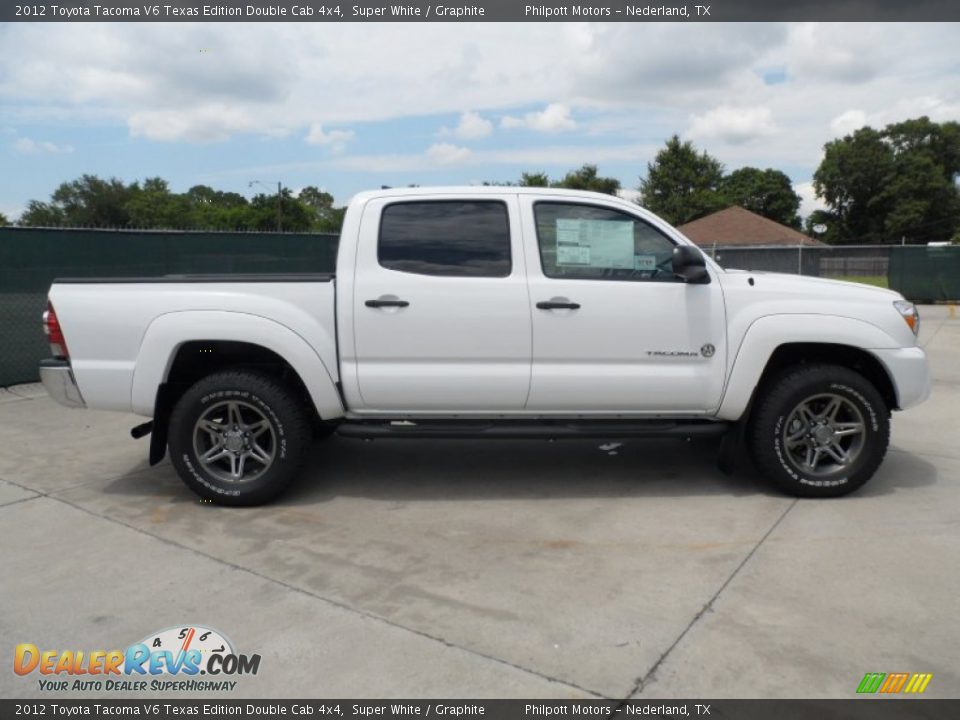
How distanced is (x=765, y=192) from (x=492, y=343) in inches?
3178

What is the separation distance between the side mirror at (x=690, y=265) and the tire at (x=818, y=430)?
851 mm

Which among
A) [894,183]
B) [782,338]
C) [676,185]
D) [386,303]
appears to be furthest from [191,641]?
[894,183]

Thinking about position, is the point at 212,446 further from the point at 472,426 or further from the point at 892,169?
the point at 892,169

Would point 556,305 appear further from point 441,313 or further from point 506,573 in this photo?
point 506,573

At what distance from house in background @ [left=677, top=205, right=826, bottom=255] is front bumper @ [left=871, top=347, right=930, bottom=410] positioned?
33878 millimetres

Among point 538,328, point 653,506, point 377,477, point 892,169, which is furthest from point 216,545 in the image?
point 892,169

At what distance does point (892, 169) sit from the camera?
236 ft

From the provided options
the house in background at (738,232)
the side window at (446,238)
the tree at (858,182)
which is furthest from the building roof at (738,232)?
the tree at (858,182)

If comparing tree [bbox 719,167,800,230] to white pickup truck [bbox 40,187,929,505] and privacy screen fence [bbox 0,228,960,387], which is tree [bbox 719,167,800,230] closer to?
privacy screen fence [bbox 0,228,960,387]

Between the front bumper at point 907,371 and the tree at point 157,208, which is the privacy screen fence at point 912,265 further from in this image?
the tree at point 157,208

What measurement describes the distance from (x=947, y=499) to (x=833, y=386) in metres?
1.10

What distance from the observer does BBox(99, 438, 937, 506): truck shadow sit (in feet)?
16.9

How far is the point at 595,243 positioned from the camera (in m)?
4.83

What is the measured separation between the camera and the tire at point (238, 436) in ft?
15.7
